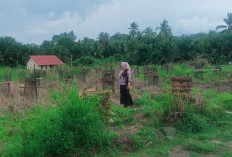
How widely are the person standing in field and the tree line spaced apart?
2507cm

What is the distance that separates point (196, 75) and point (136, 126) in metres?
12.6

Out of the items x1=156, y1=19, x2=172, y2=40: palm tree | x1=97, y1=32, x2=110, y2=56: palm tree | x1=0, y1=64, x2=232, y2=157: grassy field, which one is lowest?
x1=0, y1=64, x2=232, y2=157: grassy field

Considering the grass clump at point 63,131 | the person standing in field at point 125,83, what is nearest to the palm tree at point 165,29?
the person standing in field at point 125,83

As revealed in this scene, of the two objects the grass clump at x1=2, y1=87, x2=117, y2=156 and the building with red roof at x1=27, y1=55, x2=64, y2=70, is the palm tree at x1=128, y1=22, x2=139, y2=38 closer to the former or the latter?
the building with red roof at x1=27, y1=55, x2=64, y2=70

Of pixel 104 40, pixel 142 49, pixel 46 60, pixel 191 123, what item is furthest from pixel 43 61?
pixel 191 123

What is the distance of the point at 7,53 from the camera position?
36344 millimetres

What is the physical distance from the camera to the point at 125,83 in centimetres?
777

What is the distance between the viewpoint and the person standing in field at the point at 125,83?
7.66 metres

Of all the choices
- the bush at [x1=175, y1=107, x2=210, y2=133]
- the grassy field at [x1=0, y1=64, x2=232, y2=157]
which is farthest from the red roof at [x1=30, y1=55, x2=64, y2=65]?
the bush at [x1=175, y1=107, x2=210, y2=133]

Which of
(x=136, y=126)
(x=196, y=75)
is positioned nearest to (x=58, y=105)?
(x=136, y=126)

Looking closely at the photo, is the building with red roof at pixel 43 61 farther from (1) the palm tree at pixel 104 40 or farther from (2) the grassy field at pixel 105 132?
(2) the grassy field at pixel 105 132

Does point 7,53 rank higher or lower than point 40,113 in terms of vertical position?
higher

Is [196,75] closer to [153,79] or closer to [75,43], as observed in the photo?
[153,79]

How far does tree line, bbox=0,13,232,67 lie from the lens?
3391 centimetres
